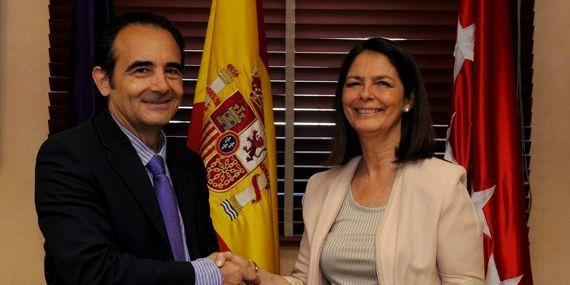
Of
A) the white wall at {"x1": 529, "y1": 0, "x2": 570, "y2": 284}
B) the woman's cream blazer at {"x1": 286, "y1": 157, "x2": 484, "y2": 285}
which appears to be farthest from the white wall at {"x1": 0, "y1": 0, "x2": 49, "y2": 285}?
the white wall at {"x1": 529, "y1": 0, "x2": 570, "y2": 284}

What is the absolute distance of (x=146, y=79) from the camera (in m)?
1.66

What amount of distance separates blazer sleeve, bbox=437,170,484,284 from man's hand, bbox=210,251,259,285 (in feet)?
1.81

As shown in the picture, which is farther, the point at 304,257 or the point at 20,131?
the point at 20,131

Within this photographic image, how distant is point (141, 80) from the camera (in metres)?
1.65

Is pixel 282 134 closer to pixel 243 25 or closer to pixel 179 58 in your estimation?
pixel 243 25

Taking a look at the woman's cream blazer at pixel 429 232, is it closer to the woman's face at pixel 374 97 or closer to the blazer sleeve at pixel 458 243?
the blazer sleeve at pixel 458 243

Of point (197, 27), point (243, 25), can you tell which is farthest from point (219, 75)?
point (197, 27)

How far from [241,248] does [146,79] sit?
3.57 feet

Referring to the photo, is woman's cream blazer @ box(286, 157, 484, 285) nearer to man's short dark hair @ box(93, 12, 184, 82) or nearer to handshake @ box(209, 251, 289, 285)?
handshake @ box(209, 251, 289, 285)

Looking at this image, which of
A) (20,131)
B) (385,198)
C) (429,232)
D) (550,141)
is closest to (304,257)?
(385,198)

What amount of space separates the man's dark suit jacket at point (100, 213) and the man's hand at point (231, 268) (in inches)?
5.8

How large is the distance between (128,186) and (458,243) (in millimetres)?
927

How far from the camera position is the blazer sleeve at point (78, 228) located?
146cm

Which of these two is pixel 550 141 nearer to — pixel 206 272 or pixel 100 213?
pixel 206 272
